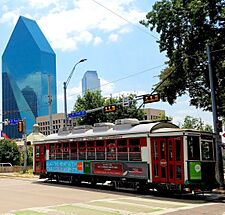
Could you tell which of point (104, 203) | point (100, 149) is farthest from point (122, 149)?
point (104, 203)

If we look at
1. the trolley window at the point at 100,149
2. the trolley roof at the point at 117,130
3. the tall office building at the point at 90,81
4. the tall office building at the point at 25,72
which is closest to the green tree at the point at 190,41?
the trolley roof at the point at 117,130

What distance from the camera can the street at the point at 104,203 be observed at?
14.0 meters

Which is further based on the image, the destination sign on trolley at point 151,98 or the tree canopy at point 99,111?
the tree canopy at point 99,111

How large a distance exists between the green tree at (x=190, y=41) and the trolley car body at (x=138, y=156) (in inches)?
248

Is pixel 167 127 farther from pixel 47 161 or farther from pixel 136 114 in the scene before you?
pixel 136 114

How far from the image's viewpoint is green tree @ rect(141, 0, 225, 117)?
958 inches

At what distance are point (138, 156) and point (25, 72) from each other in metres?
95.0

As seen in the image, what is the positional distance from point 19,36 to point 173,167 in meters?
103

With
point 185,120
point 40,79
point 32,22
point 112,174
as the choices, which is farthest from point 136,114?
point 32,22

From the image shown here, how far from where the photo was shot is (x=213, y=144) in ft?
61.3

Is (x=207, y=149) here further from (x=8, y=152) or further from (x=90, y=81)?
(x=90, y=81)

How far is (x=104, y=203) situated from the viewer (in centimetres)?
1595

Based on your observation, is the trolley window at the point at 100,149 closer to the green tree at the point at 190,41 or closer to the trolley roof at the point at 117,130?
the trolley roof at the point at 117,130

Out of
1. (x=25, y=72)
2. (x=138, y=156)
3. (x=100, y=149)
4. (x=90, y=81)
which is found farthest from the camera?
(x=25, y=72)
